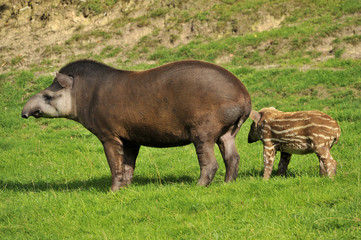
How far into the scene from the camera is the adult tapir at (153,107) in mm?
6980

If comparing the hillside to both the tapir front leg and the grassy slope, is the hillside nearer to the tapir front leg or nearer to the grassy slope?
the grassy slope

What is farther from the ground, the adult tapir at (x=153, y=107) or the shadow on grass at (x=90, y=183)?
the adult tapir at (x=153, y=107)

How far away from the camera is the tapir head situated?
26.7 ft

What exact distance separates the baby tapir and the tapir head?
3342mm

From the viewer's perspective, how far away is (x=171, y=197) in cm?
674

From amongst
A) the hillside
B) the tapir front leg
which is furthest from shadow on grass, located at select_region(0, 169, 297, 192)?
the hillside

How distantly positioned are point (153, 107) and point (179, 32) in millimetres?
16284

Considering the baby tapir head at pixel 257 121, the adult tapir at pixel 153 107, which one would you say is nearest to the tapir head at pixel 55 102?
the adult tapir at pixel 153 107

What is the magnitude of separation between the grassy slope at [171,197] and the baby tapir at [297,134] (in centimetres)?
33

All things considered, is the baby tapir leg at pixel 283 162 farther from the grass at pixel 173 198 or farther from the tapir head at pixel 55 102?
the tapir head at pixel 55 102

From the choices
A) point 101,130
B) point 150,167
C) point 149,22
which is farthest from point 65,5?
point 101,130

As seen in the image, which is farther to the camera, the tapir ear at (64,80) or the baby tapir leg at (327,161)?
the tapir ear at (64,80)

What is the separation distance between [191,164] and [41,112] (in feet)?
10.8

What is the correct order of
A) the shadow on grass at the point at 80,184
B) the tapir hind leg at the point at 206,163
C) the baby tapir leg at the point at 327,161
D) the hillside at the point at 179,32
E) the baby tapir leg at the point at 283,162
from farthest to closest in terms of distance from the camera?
the hillside at the point at 179,32 → the shadow on grass at the point at 80,184 → the baby tapir leg at the point at 283,162 → the tapir hind leg at the point at 206,163 → the baby tapir leg at the point at 327,161
